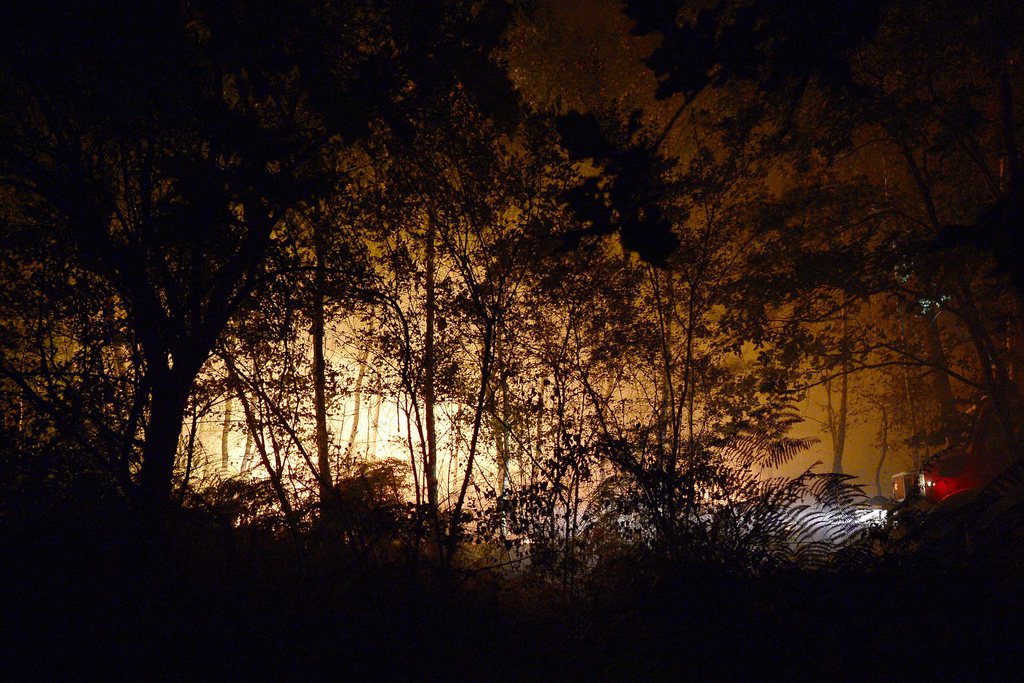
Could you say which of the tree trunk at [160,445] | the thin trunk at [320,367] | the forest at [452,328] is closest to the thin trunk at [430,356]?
the forest at [452,328]

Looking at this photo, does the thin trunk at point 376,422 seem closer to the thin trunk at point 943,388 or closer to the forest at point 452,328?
the forest at point 452,328

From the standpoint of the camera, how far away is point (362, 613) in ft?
12.7

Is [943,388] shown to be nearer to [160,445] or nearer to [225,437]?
[160,445]

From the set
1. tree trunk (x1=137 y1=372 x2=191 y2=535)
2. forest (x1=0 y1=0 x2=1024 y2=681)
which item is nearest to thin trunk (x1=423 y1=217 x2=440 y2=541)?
forest (x1=0 y1=0 x2=1024 y2=681)

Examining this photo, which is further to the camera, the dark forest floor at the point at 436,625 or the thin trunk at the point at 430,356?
the thin trunk at the point at 430,356

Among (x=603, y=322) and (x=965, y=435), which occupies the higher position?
(x=603, y=322)

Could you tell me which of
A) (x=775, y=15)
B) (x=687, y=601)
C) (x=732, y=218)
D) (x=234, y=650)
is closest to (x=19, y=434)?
(x=234, y=650)

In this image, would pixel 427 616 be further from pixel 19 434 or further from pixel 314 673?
pixel 19 434

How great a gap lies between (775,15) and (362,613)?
4479 millimetres

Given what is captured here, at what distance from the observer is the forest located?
250 cm

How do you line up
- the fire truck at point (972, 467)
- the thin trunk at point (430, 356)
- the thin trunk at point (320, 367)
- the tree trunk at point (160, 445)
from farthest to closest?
the fire truck at point (972, 467) → the thin trunk at point (430, 356) → the thin trunk at point (320, 367) → the tree trunk at point (160, 445)

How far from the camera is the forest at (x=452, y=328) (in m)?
2.50

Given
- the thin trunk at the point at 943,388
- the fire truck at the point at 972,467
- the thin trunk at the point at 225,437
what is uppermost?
the thin trunk at the point at 943,388

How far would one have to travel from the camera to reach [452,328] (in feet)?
21.0
